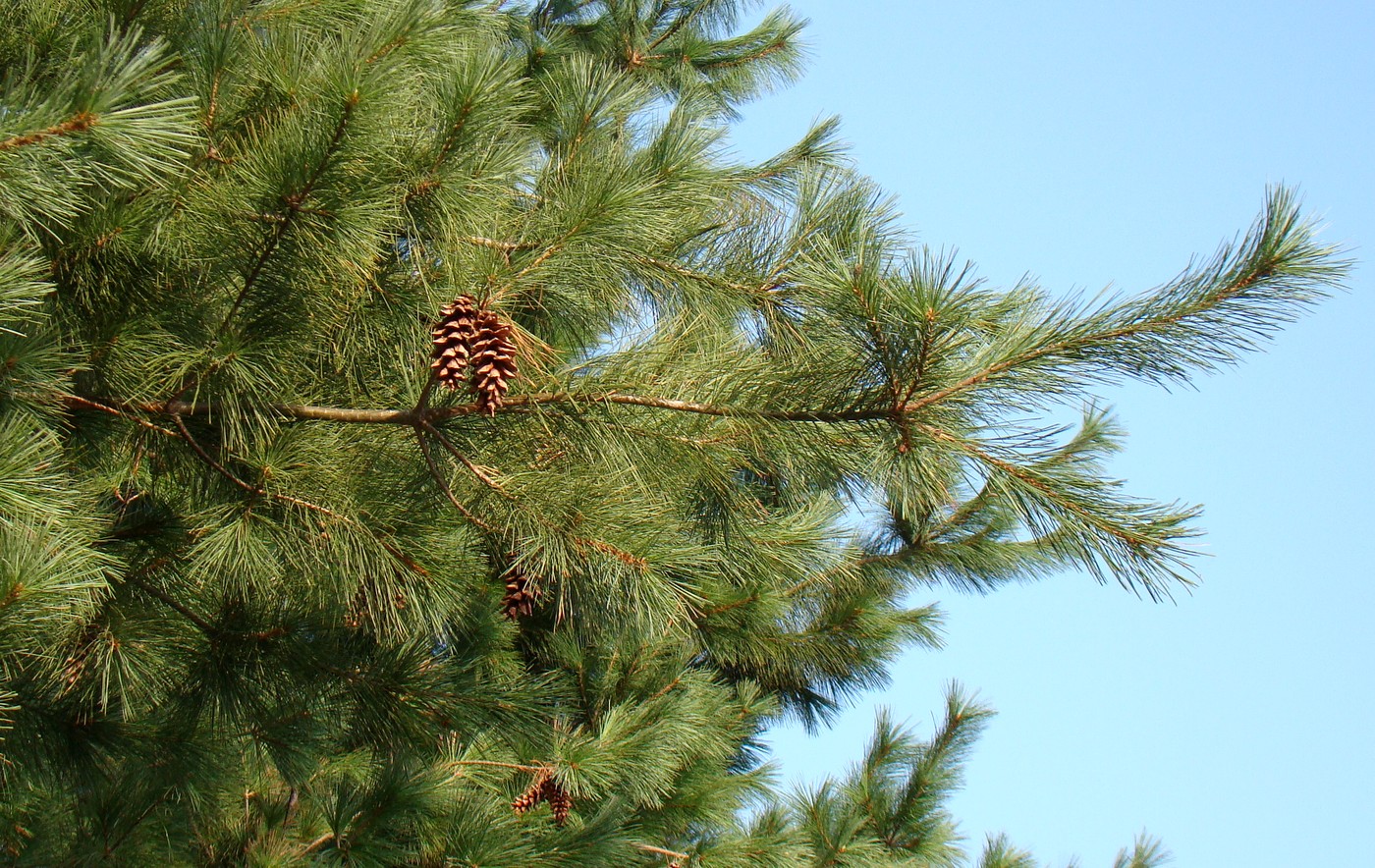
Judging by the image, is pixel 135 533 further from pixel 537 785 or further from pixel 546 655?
pixel 546 655

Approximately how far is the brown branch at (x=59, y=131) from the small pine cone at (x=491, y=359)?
690mm

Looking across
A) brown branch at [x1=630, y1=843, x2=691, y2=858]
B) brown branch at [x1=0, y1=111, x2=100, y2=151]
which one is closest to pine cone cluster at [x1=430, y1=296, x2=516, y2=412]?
brown branch at [x1=0, y1=111, x2=100, y2=151]

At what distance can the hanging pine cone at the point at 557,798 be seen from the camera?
4180mm

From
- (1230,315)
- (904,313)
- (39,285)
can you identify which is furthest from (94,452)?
(1230,315)

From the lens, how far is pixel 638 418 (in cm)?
228

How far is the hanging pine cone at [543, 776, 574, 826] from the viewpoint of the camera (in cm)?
418

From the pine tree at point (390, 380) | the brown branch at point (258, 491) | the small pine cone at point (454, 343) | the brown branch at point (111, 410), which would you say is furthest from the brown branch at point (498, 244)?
the brown branch at point (111, 410)

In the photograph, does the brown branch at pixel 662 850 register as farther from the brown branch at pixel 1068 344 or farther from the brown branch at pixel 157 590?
the brown branch at pixel 1068 344

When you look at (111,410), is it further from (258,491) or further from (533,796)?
(533,796)

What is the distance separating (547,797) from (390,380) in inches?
87.1

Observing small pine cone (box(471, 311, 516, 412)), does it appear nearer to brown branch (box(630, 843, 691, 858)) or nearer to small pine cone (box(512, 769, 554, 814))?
small pine cone (box(512, 769, 554, 814))

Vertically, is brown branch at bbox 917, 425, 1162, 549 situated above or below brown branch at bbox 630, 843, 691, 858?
above

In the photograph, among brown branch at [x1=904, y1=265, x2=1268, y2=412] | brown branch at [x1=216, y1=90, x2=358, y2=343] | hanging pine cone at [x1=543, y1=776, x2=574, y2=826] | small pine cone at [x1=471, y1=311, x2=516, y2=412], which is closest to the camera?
brown branch at [x1=904, y1=265, x2=1268, y2=412]

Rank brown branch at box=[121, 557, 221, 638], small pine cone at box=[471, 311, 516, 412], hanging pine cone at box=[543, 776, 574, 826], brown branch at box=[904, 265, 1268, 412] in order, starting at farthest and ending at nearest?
hanging pine cone at box=[543, 776, 574, 826] → brown branch at box=[121, 557, 221, 638] → small pine cone at box=[471, 311, 516, 412] → brown branch at box=[904, 265, 1268, 412]
